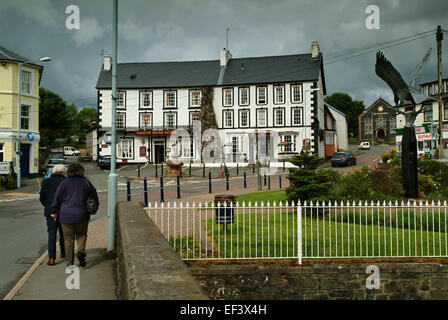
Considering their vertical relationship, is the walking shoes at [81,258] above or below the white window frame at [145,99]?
below

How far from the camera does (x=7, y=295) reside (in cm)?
605

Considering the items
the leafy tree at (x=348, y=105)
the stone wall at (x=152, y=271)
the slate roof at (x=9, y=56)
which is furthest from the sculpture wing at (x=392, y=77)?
the leafy tree at (x=348, y=105)

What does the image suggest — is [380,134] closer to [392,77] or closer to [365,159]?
[365,159]

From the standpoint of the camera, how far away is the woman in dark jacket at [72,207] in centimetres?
706

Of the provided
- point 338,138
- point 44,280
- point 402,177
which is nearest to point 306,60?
point 338,138

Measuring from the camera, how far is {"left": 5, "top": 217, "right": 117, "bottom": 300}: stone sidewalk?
233 inches

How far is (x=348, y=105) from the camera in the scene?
99.4 m

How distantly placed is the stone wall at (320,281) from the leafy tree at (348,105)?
92.7 metres

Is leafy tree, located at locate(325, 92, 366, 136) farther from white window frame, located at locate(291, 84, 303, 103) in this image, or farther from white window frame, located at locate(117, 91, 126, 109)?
white window frame, located at locate(117, 91, 126, 109)

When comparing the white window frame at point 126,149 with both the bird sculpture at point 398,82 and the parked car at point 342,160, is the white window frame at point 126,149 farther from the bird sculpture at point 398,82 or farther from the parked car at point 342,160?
the bird sculpture at point 398,82

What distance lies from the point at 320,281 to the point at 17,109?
98.7 feet
